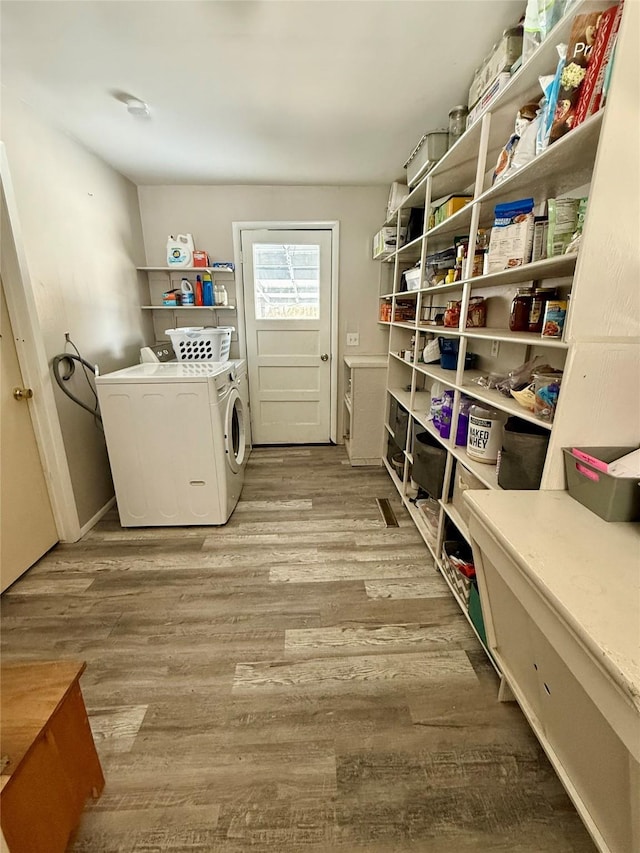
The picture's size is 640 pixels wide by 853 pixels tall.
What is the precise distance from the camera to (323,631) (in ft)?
5.00

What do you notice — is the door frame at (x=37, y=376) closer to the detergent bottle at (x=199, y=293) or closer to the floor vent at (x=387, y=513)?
the detergent bottle at (x=199, y=293)

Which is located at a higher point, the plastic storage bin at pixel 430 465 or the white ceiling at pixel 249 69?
the white ceiling at pixel 249 69

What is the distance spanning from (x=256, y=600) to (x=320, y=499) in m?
1.01

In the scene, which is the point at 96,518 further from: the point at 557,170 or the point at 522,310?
the point at 557,170

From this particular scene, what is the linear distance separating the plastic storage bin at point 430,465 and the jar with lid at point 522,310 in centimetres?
71

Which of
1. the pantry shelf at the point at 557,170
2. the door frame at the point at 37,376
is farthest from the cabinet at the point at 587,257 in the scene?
the door frame at the point at 37,376

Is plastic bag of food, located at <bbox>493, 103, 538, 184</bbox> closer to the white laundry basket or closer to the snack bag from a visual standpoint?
the snack bag

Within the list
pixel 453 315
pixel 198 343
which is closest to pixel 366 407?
pixel 453 315

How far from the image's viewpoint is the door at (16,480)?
1.72 metres

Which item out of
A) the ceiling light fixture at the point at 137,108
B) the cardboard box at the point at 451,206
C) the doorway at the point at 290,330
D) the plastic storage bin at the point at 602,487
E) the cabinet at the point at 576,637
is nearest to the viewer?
the cabinet at the point at 576,637

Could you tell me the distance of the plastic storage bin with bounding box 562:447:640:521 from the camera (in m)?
0.87

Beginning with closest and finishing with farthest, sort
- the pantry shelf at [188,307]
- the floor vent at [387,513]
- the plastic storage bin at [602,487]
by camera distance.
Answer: the plastic storage bin at [602,487] < the floor vent at [387,513] < the pantry shelf at [188,307]

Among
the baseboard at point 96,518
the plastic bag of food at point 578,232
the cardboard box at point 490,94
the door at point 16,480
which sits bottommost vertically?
the baseboard at point 96,518

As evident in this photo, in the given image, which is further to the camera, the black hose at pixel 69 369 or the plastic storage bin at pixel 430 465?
the black hose at pixel 69 369
